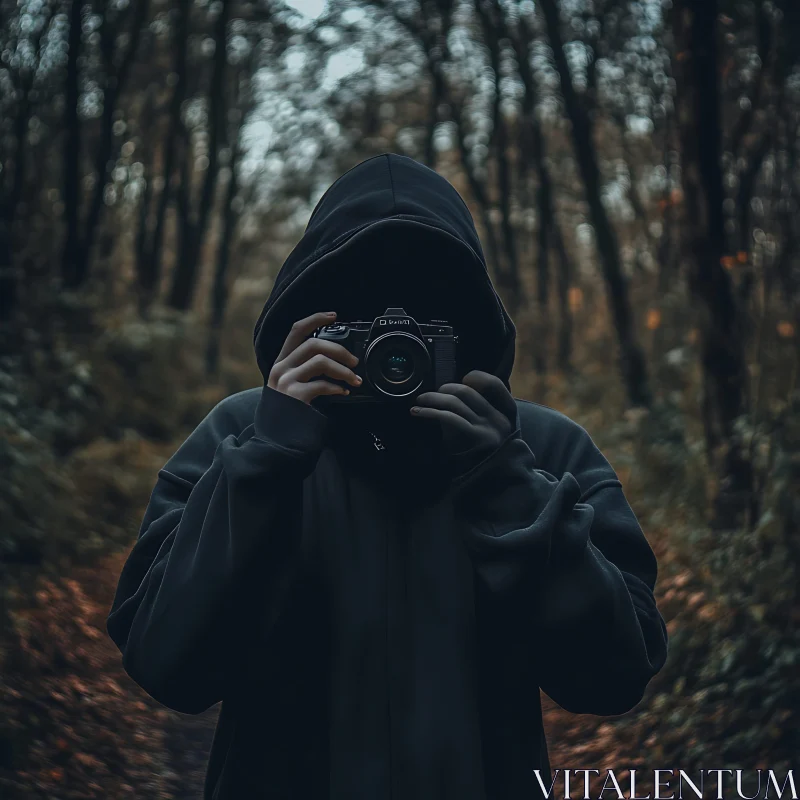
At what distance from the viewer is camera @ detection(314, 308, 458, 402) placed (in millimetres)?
1616

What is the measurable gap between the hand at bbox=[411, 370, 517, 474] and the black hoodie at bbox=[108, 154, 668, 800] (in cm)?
3

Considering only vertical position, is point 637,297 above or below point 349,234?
above

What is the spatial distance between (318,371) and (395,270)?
36 cm

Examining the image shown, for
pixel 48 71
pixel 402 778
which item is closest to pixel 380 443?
pixel 402 778

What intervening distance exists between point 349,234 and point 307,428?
0.49m

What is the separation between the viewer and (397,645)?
4.89 ft

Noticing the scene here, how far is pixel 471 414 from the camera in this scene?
157 cm

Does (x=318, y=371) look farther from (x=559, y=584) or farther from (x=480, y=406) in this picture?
(x=559, y=584)

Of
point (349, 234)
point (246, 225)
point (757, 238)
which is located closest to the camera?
point (349, 234)

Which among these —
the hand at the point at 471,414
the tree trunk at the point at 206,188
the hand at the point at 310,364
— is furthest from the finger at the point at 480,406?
the tree trunk at the point at 206,188

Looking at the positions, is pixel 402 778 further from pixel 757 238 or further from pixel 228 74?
pixel 228 74

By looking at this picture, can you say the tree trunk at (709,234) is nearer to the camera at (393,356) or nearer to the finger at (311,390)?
the camera at (393,356)

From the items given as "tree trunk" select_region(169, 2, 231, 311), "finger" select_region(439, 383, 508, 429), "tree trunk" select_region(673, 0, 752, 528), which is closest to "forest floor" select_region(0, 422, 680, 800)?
"tree trunk" select_region(673, 0, 752, 528)

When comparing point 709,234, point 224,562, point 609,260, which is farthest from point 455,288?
point 609,260
